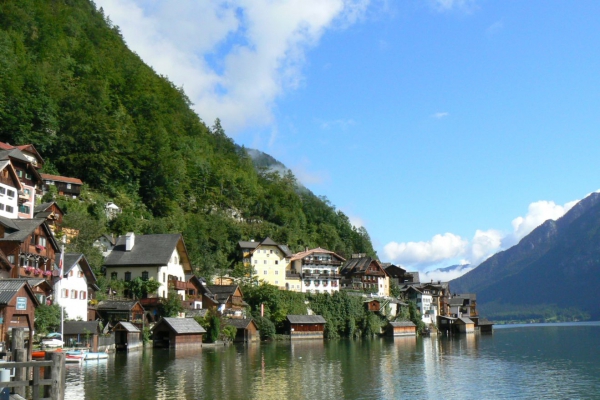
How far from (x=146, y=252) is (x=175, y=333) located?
1389 centimetres

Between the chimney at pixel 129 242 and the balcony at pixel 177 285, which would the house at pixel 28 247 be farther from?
the balcony at pixel 177 285

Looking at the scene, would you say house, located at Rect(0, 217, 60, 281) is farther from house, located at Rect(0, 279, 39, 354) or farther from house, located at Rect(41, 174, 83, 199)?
house, located at Rect(41, 174, 83, 199)

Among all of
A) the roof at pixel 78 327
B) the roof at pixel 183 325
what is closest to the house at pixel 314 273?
the roof at pixel 183 325

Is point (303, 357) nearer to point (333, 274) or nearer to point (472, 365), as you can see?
point (472, 365)

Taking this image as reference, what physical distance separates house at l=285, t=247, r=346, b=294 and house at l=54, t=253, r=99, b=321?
50110 millimetres

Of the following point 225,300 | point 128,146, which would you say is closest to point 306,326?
point 225,300

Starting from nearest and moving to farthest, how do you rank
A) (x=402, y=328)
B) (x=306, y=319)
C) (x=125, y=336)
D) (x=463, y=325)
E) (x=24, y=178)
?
(x=125, y=336), (x=24, y=178), (x=306, y=319), (x=402, y=328), (x=463, y=325)

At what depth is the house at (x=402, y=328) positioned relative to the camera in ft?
351

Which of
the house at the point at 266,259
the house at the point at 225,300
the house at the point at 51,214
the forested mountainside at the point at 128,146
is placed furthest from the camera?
the house at the point at 266,259

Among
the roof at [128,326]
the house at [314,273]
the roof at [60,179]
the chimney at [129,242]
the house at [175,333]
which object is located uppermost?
the roof at [60,179]

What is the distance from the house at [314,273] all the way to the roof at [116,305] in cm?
4449

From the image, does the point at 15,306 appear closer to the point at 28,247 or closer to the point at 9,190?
the point at 28,247

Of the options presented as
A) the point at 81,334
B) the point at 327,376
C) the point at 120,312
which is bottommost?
the point at 327,376

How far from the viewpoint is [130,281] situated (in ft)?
246
